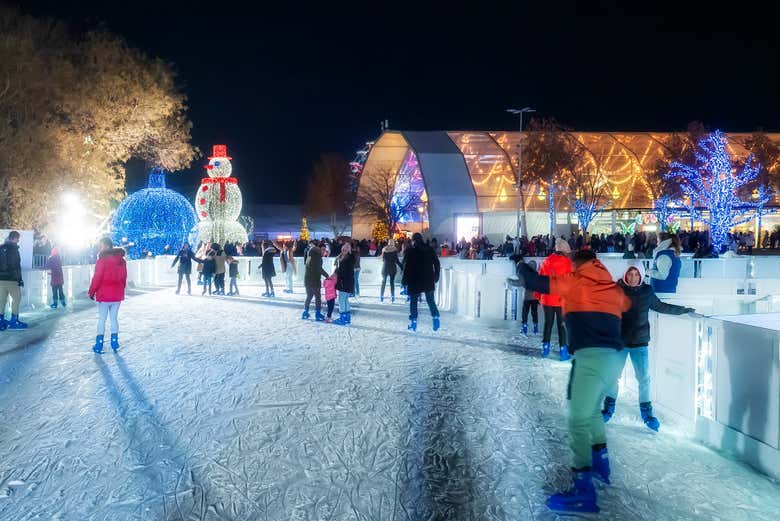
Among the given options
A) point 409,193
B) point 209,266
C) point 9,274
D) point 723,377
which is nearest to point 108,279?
A: point 9,274

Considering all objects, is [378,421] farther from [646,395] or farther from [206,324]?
[206,324]

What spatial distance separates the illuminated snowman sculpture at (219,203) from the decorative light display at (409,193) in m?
17.3

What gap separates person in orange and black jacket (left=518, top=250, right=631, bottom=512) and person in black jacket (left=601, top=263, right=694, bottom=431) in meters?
1.11

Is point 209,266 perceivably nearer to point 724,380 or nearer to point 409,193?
point 724,380

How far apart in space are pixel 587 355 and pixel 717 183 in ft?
93.7

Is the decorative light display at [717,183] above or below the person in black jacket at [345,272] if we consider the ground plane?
above

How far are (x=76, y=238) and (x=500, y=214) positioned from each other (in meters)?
24.9

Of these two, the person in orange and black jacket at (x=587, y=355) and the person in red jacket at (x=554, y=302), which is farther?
the person in red jacket at (x=554, y=302)

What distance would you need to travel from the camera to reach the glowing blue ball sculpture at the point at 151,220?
2045 centimetres

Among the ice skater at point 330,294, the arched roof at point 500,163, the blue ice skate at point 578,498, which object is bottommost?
the blue ice skate at point 578,498

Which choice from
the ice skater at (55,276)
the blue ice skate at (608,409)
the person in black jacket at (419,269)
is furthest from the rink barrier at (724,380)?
the ice skater at (55,276)

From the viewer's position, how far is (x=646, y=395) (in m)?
4.86

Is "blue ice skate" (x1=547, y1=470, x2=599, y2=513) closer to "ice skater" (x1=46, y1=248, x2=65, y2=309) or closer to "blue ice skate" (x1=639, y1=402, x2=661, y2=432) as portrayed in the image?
"blue ice skate" (x1=639, y1=402, x2=661, y2=432)

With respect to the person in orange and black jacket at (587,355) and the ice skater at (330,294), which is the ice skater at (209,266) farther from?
the person in orange and black jacket at (587,355)
